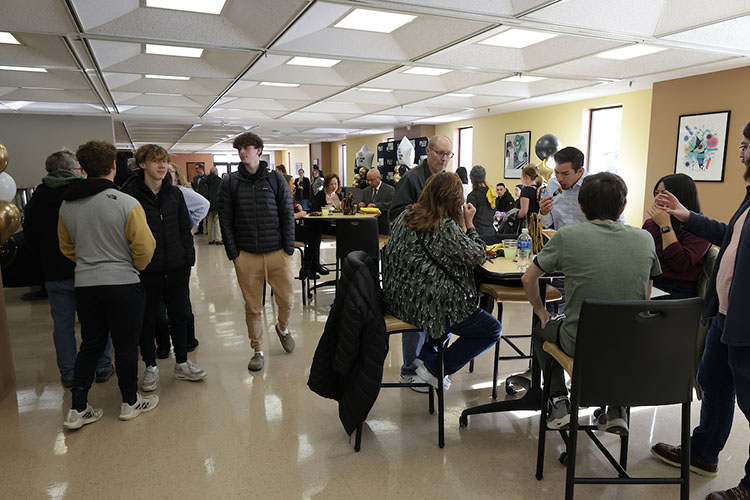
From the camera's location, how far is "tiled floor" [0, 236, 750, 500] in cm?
212

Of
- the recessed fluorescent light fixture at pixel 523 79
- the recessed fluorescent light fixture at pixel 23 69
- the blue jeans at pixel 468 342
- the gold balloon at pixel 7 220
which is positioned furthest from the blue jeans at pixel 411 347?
the recessed fluorescent light fixture at pixel 23 69

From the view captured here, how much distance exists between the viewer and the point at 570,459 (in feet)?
6.33

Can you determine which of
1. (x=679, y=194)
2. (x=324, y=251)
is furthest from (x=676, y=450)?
(x=324, y=251)

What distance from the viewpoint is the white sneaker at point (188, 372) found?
3.19 meters

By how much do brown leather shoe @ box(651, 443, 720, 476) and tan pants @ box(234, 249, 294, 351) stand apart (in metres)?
2.35

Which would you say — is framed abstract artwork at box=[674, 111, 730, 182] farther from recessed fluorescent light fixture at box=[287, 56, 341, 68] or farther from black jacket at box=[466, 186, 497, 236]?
recessed fluorescent light fixture at box=[287, 56, 341, 68]

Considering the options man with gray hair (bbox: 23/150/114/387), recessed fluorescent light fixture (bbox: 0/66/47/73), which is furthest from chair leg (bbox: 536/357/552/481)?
recessed fluorescent light fixture (bbox: 0/66/47/73)

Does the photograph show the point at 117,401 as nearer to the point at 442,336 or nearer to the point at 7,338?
the point at 7,338

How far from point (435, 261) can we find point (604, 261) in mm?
778

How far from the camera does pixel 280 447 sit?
243 cm

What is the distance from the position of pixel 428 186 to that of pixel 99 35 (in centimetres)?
325

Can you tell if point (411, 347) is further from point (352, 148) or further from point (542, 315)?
point (352, 148)

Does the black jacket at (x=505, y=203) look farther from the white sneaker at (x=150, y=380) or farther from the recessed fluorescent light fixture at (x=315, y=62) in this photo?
the white sneaker at (x=150, y=380)

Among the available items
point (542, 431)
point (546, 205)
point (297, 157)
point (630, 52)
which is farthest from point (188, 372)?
point (297, 157)
